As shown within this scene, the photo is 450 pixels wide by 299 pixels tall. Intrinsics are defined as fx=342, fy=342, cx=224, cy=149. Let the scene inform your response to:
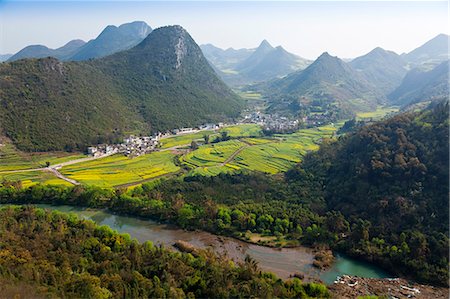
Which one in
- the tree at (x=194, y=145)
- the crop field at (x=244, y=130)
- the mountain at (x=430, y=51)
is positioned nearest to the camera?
the tree at (x=194, y=145)

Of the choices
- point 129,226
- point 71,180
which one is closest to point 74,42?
point 71,180

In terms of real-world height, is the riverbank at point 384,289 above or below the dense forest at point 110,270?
below

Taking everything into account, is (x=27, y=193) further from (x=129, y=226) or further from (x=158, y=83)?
(x=158, y=83)

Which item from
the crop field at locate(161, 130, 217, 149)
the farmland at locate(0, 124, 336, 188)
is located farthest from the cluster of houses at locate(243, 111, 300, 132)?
the crop field at locate(161, 130, 217, 149)

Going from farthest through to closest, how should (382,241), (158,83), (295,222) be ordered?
(158,83), (295,222), (382,241)

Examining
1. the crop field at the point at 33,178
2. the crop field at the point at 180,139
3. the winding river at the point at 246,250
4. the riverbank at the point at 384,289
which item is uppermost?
the crop field at the point at 180,139

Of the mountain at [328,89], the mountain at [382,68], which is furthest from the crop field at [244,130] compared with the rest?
the mountain at [382,68]

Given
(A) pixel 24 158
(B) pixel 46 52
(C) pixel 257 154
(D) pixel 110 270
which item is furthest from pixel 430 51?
(D) pixel 110 270

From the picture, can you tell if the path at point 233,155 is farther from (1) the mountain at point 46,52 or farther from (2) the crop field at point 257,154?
(1) the mountain at point 46,52
